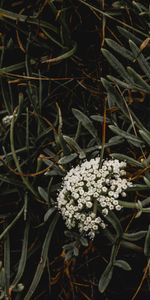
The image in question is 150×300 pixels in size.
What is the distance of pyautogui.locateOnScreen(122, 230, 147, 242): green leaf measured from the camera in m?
1.27

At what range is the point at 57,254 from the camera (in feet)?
4.70

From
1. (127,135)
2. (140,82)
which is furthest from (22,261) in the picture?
(140,82)

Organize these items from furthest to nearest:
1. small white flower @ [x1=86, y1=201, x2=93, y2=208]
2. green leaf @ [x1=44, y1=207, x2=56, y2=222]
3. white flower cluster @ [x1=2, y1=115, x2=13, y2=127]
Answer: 1. white flower cluster @ [x1=2, y1=115, x2=13, y2=127]
2. green leaf @ [x1=44, y1=207, x2=56, y2=222]
3. small white flower @ [x1=86, y1=201, x2=93, y2=208]

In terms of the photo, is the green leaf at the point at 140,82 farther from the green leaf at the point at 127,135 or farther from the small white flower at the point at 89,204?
the small white flower at the point at 89,204

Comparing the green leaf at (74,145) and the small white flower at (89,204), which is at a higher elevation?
the green leaf at (74,145)

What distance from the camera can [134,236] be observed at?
1284 millimetres

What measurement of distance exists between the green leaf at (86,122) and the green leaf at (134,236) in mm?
244

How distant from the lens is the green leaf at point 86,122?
4.51 ft

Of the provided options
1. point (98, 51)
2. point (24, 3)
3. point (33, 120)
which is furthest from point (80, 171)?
point (24, 3)

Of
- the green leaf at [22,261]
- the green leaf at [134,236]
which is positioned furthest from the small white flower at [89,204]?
the green leaf at [22,261]

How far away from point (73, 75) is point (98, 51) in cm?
9

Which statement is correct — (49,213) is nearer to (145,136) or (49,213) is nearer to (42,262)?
(42,262)

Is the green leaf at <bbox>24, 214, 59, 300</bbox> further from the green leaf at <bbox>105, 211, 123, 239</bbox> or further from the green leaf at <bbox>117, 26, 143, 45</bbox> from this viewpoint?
the green leaf at <bbox>117, 26, 143, 45</bbox>

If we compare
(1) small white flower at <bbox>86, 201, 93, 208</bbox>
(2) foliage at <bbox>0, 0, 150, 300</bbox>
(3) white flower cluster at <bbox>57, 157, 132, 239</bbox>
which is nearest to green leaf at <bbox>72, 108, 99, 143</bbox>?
(2) foliage at <bbox>0, 0, 150, 300</bbox>
